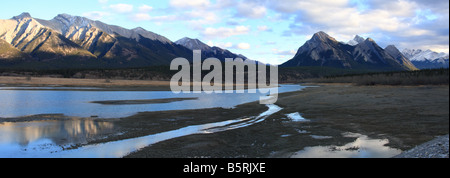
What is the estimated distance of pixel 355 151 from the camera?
15664 mm

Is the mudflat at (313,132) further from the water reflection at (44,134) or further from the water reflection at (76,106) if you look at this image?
the water reflection at (76,106)

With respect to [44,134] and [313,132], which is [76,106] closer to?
[44,134]

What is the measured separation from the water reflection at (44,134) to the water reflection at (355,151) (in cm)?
1421

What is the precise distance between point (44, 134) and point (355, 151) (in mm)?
20770

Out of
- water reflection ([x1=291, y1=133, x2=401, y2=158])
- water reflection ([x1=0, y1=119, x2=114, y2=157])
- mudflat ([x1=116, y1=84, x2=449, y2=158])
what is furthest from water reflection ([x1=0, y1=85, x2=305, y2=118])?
water reflection ([x1=291, y1=133, x2=401, y2=158])

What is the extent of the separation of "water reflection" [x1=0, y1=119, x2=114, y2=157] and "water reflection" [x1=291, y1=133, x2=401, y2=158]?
14209 millimetres

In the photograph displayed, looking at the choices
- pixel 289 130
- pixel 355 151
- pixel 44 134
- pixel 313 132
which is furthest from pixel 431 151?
pixel 44 134

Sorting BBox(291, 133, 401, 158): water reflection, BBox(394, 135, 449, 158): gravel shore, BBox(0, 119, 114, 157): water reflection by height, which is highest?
BBox(394, 135, 449, 158): gravel shore

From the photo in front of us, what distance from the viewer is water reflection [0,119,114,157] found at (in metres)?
17.6

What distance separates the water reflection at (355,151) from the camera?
1485 centimetres

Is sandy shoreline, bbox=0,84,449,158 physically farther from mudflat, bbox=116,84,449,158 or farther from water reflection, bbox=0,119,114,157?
water reflection, bbox=0,119,114,157

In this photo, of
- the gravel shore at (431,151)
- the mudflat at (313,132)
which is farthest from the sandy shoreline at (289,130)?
the gravel shore at (431,151)
